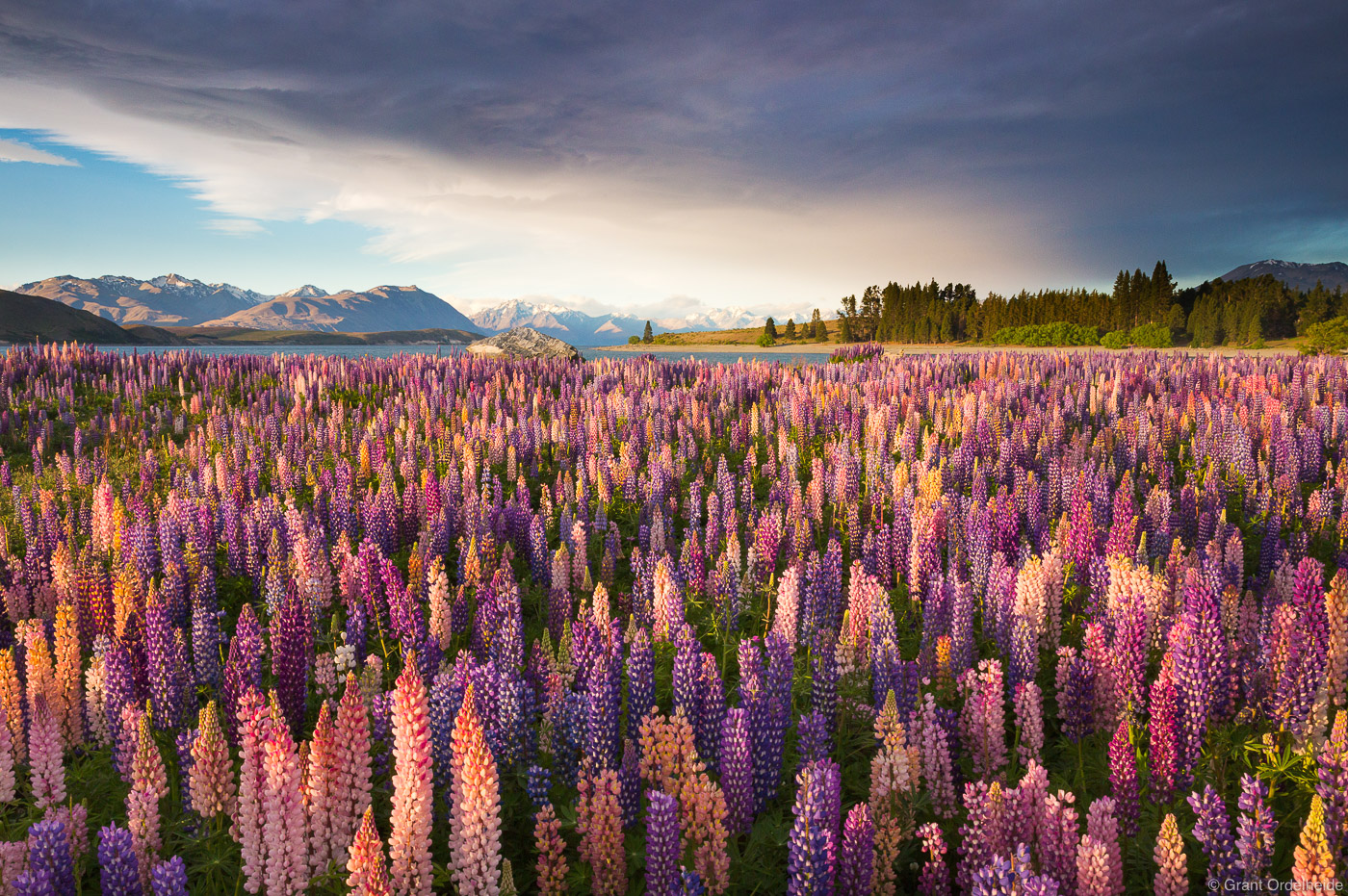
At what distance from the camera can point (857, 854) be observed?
9.32ft

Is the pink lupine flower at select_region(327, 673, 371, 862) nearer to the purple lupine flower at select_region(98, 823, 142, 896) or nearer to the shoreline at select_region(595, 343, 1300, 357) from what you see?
the purple lupine flower at select_region(98, 823, 142, 896)

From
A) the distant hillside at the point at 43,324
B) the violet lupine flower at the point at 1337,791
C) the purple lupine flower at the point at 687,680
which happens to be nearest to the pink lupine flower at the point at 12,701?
the purple lupine flower at the point at 687,680

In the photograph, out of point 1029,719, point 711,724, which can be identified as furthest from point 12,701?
point 1029,719

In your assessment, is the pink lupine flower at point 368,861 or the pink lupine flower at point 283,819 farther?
the pink lupine flower at point 283,819

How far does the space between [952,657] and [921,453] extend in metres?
7.09

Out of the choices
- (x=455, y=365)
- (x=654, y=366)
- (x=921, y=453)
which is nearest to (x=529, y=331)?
(x=455, y=365)

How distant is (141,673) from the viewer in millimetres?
4469

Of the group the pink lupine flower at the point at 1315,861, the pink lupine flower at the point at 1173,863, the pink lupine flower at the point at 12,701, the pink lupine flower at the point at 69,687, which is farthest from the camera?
the pink lupine flower at the point at 69,687

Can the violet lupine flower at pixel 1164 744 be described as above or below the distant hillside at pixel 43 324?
below

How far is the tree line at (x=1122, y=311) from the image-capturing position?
77438 mm

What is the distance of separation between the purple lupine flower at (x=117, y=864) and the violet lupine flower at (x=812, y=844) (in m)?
2.66

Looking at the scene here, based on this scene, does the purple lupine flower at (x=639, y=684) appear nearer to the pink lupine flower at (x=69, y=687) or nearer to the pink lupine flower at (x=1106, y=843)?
the pink lupine flower at (x=1106, y=843)

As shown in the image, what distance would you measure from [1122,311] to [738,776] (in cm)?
11041

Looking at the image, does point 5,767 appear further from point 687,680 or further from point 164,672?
point 687,680
